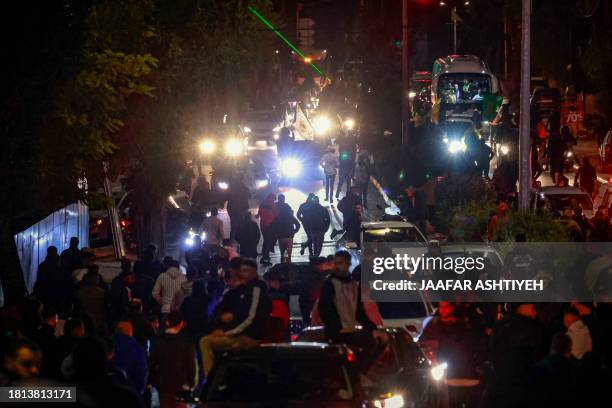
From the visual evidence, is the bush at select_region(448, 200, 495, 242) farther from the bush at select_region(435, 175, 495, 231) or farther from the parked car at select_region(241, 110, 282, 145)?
the parked car at select_region(241, 110, 282, 145)

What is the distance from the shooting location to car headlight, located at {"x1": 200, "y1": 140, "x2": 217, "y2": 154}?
134 ft

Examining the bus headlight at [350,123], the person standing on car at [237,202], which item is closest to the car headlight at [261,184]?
the person standing on car at [237,202]

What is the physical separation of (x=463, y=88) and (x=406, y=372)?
39.0 meters

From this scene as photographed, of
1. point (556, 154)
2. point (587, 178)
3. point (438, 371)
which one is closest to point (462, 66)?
point (556, 154)

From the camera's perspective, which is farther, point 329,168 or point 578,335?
point 329,168

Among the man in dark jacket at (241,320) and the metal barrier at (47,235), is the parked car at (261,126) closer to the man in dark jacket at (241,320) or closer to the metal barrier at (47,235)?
the metal barrier at (47,235)

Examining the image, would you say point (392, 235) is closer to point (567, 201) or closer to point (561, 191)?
point (567, 201)

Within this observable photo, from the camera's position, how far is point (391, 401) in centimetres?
1123

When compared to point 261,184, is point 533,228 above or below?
above

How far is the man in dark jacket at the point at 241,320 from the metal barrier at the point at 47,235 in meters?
9.81

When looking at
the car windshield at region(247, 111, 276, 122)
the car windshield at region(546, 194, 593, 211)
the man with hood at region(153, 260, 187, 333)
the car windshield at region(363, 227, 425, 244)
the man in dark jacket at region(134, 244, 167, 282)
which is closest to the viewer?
the man with hood at region(153, 260, 187, 333)

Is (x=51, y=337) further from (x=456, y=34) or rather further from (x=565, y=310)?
(x=456, y=34)

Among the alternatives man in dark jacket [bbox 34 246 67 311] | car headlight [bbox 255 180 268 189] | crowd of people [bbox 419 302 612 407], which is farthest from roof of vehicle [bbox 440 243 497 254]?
car headlight [bbox 255 180 268 189]

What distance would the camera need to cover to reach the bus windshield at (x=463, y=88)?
50.4 m
